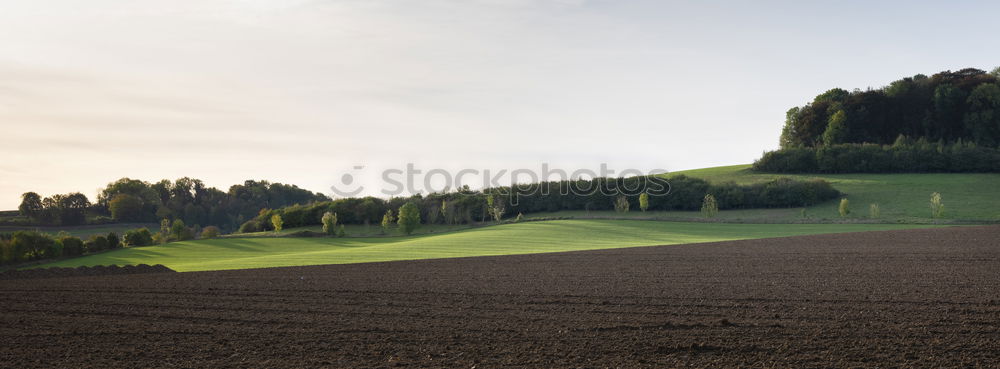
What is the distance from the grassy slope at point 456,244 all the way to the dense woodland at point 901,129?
2960 cm

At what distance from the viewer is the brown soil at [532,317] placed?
34.9ft

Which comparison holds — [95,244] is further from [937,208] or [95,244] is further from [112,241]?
[937,208]

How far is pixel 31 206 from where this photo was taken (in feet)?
212

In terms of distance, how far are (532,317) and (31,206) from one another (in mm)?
67650

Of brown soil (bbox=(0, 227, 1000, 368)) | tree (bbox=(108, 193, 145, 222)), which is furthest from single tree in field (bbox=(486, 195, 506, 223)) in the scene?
tree (bbox=(108, 193, 145, 222))

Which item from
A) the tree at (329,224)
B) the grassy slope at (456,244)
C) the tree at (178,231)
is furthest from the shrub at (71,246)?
the tree at (329,224)

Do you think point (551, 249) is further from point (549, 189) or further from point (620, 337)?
point (549, 189)

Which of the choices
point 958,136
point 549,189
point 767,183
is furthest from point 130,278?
point 958,136

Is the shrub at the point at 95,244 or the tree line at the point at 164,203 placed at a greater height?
the tree line at the point at 164,203

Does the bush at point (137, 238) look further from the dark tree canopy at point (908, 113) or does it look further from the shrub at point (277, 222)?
the dark tree canopy at point (908, 113)

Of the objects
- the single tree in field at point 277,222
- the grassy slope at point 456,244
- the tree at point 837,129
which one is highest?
the tree at point 837,129

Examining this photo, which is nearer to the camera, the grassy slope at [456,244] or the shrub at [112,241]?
the grassy slope at [456,244]

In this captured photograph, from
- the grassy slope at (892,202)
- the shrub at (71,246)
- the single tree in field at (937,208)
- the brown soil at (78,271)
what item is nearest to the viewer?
the brown soil at (78,271)

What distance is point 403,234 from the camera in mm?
57531
